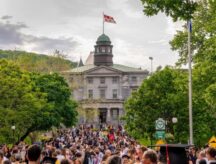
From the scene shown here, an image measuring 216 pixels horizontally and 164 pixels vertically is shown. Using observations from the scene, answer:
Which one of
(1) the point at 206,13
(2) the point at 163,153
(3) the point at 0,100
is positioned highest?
(1) the point at 206,13

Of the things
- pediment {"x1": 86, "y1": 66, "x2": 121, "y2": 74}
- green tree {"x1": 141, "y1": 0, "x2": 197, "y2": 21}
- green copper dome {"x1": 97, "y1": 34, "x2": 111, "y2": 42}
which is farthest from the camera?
green copper dome {"x1": 97, "y1": 34, "x2": 111, "y2": 42}

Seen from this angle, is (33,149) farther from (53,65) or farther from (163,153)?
(53,65)

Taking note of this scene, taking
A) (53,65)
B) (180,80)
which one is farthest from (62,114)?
(180,80)

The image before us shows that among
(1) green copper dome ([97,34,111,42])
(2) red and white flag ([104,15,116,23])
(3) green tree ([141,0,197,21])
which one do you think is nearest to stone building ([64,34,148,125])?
(1) green copper dome ([97,34,111,42])

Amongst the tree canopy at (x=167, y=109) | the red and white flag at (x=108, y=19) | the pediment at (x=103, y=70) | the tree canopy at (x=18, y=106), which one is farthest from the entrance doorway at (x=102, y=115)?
the tree canopy at (x=167, y=109)

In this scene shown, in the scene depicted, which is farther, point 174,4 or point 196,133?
point 196,133

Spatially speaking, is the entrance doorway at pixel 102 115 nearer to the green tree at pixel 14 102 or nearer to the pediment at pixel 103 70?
the pediment at pixel 103 70

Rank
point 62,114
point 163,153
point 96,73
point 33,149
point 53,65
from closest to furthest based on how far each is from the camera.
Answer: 1. point 33,149
2. point 163,153
3. point 62,114
4. point 53,65
5. point 96,73

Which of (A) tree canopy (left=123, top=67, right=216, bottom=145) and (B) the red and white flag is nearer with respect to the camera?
(A) tree canopy (left=123, top=67, right=216, bottom=145)

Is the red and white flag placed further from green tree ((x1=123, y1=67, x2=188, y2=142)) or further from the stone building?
green tree ((x1=123, y1=67, x2=188, y2=142))

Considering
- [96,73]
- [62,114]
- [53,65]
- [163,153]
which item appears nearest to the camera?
[163,153]

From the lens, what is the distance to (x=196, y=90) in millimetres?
39781

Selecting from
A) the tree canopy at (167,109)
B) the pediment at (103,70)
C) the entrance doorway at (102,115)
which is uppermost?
the pediment at (103,70)

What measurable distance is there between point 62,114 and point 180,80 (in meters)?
29.7
